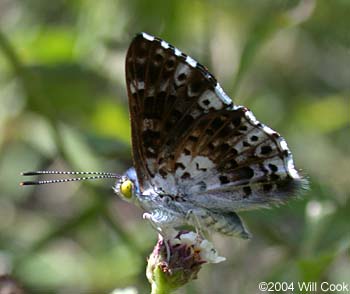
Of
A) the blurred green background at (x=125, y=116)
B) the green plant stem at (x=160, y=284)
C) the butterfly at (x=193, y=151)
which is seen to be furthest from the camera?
the blurred green background at (x=125, y=116)

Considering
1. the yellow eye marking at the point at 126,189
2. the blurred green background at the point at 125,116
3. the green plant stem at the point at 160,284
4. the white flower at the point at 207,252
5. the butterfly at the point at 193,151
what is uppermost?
the blurred green background at the point at 125,116

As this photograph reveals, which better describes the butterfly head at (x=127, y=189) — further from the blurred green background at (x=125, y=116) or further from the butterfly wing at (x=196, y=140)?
the blurred green background at (x=125, y=116)

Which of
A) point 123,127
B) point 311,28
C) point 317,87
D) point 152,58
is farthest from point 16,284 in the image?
point 317,87

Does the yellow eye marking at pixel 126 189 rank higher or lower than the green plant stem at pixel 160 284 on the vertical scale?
higher

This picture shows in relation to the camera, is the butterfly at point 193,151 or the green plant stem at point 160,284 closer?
the green plant stem at point 160,284

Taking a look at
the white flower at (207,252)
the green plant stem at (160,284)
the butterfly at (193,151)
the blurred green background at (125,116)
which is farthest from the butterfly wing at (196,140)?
the blurred green background at (125,116)

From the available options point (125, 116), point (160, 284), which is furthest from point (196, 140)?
point (125, 116)

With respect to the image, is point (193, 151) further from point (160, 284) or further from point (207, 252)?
point (160, 284)

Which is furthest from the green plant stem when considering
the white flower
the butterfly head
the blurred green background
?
the blurred green background
